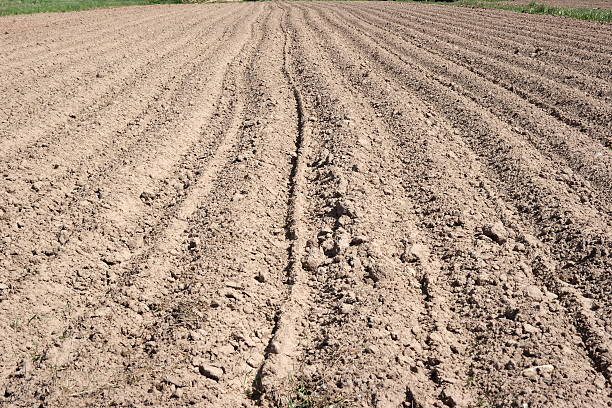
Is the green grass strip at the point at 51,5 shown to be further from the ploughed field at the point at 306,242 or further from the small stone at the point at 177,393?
the small stone at the point at 177,393

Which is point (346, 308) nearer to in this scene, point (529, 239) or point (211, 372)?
point (211, 372)

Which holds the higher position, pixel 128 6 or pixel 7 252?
pixel 128 6

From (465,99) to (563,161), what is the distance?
234 centimetres

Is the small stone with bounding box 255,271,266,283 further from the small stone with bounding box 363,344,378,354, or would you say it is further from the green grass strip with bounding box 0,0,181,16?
the green grass strip with bounding box 0,0,181,16

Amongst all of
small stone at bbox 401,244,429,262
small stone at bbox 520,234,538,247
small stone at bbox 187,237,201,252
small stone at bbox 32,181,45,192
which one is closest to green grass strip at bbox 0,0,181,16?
small stone at bbox 32,181,45,192

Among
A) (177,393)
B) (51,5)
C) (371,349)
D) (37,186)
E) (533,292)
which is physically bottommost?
(177,393)

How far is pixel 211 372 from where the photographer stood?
8.72ft

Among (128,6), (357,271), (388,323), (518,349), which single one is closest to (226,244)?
(357,271)

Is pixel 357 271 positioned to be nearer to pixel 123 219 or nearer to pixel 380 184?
pixel 380 184

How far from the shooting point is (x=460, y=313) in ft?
10.2

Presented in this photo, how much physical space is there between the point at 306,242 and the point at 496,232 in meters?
1.51

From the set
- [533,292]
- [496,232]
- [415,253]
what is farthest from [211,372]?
[496,232]

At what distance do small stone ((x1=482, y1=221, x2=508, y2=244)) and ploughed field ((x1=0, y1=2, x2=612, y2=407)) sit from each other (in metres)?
0.02

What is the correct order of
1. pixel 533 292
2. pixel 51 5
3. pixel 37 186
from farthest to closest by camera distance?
pixel 51 5 → pixel 37 186 → pixel 533 292
